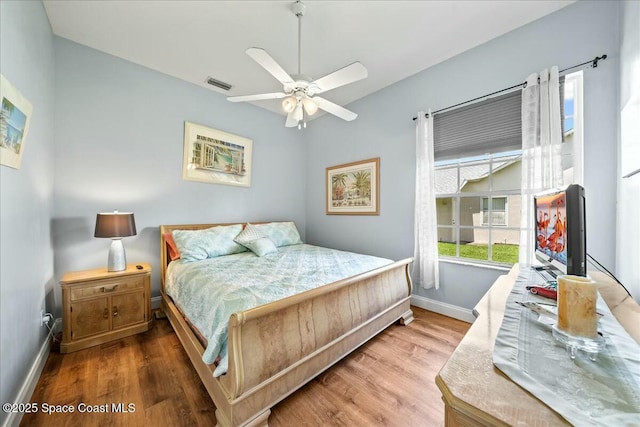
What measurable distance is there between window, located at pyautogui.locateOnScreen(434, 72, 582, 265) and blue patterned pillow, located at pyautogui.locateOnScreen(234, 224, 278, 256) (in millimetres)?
2087

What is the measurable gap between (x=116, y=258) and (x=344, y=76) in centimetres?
265

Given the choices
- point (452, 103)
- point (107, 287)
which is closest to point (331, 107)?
point (452, 103)

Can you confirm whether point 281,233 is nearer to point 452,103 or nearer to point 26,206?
point 26,206

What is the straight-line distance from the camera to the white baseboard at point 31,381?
50.6 inches

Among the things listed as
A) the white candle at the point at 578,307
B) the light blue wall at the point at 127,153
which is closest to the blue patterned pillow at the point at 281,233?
the light blue wall at the point at 127,153

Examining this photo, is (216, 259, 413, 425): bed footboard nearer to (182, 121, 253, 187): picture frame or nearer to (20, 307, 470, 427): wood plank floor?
(20, 307, 470, 427): wood plank floor

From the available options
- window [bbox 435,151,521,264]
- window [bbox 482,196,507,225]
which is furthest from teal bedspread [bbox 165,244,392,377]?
window [bbox 482,196,507,225]

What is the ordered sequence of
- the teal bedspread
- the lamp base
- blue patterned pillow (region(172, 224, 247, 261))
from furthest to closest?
blue patterned pillow (region(172, 224, 247, 261)), the lamp base, the teal bedspread

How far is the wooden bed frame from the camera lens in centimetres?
124

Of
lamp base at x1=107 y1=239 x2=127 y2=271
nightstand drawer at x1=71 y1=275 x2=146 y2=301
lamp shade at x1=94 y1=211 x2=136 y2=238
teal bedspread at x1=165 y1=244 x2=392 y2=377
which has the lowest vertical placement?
nightstand drawer at x1=71 y1=275 x2=146 y2=301

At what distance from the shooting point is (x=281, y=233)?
3496mm

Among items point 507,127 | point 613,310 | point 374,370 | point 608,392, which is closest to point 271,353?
point 374,370

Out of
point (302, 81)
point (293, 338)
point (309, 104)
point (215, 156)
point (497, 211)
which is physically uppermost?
point (302, 81)

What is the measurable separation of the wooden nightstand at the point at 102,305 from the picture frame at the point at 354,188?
2.61 m
